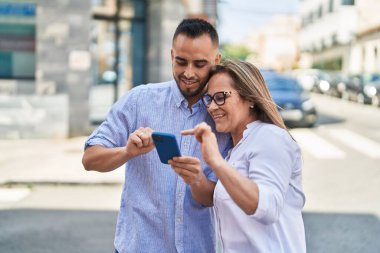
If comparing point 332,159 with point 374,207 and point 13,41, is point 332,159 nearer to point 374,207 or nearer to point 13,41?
point 374,207

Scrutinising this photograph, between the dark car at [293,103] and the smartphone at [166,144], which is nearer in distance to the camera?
the smartphone at [166,144]

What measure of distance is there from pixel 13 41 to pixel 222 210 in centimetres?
1421

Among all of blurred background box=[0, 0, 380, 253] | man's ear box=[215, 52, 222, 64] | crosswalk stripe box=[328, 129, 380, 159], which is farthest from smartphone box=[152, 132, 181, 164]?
crosswalk stripe box=[328, 129, 380, 159]

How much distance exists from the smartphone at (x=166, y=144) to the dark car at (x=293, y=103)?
1574 centimetres

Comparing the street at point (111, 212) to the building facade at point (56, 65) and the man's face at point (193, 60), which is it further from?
the man's face at point (193, 60)

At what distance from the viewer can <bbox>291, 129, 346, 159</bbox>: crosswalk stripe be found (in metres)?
13.5

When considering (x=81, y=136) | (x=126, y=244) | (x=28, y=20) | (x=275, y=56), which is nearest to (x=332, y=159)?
(x=81, y=136)

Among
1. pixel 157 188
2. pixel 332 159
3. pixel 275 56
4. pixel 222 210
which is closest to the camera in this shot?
pixel 222 210

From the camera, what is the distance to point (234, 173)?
2.14 m

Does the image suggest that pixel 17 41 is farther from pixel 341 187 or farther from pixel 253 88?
pixel 253 88

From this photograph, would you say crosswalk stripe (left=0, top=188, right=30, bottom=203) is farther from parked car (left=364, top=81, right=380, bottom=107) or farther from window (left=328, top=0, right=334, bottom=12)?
window (left=328, top=0, right=334, bottom=12)

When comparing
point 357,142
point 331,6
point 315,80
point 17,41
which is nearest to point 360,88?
point 315,80

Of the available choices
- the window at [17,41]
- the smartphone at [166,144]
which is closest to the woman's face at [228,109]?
the smartphone at [166,144]

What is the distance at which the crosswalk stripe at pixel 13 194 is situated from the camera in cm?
880
